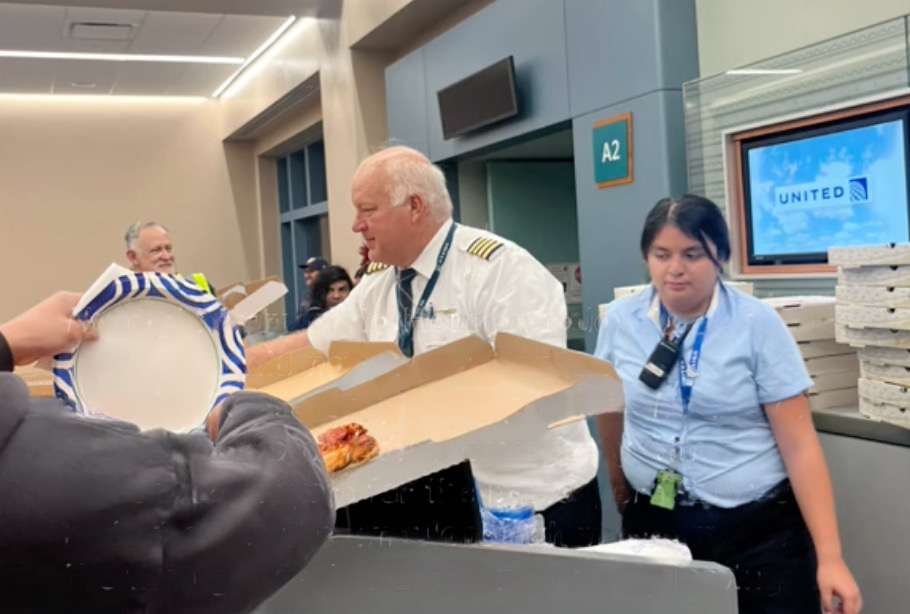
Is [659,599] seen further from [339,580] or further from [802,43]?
[802,43]

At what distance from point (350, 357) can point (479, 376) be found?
0.21 meters

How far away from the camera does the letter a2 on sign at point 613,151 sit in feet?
9.25

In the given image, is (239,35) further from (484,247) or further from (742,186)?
(484,247)

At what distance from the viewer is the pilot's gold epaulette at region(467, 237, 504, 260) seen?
3.44ft

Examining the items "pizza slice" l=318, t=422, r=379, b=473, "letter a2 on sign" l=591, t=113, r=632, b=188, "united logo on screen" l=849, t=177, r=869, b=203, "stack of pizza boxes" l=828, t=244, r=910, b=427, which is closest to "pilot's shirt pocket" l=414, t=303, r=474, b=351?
"pizza slice" l=318, t=422, r=379, b=473

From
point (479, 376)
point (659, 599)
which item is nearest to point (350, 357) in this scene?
point (479, 376)

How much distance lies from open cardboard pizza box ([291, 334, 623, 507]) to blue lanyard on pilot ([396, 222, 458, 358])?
0.59 feet

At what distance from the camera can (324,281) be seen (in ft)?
5.11

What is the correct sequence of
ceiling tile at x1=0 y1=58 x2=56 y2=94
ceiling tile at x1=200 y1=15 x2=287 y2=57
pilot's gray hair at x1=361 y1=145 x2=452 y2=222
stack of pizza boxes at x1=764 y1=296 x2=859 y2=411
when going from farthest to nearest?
ceiling tile at x1=200 y1=15 x2=287 y2=57 → ceiling tile at x1=0 y1=58 x2=56 y2=94 → stack of pizza boxes at x1=764 y1=296 x2=859 y2=411 → pilot's gray hair at x1=361 y1=145 x2=452 y2=222

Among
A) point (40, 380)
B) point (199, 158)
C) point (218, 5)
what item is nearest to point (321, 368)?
point (40, 380)

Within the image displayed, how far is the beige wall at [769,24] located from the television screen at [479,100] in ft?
2.52

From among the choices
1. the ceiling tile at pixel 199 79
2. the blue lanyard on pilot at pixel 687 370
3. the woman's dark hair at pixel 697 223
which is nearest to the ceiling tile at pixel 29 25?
the ceiling tile at pixel 199 79

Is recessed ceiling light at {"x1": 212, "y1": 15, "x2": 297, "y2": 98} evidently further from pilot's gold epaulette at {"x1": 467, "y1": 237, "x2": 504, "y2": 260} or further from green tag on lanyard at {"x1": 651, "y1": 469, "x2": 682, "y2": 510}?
green tag on lanyard at {"x1": 651, "y1": 469, "x2": 682, "y2": 510}

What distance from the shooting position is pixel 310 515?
490 mm
